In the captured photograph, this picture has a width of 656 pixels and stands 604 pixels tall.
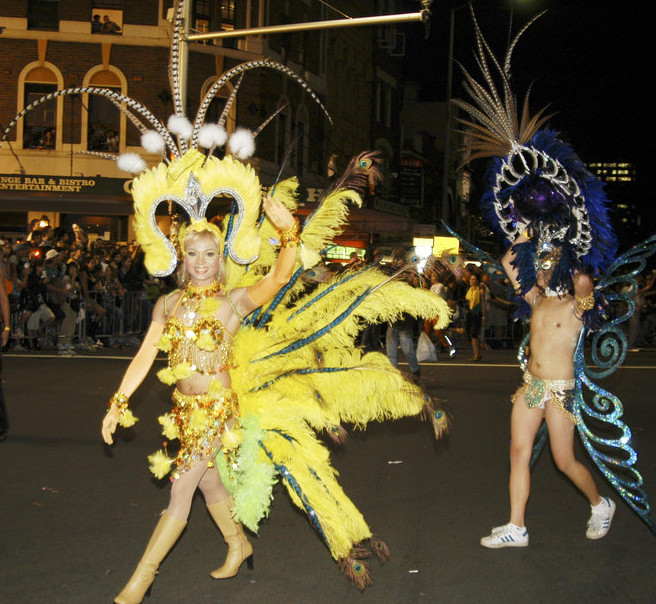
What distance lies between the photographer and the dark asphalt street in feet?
15.9

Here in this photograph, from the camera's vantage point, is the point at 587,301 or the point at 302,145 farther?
the point at 302,145

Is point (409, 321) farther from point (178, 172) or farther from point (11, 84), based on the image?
point (11, 84)

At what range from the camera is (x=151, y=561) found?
4.36m

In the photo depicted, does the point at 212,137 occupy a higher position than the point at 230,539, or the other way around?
the point at 212,137

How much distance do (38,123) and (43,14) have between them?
10.3 ft

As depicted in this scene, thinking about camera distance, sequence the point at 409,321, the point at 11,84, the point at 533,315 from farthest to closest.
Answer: the point at 11,84, the point at 409,321, the point at 533,315

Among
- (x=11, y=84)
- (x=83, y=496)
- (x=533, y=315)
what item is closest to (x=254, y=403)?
(x=533, y=315)

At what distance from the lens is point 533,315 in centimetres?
567

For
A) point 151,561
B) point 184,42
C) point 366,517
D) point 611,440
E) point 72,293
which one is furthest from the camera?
point 72,293

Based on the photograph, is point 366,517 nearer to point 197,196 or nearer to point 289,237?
point 289,237

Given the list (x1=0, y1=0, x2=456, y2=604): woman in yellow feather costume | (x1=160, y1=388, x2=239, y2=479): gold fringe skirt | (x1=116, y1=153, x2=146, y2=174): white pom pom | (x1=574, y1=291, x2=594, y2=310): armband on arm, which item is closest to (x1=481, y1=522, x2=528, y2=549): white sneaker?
(x1=0, y1=0, x2=456, y2=604): woman in yellow feather costume

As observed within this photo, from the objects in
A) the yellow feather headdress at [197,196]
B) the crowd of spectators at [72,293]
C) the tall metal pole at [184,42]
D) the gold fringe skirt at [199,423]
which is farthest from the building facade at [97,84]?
the gold fringe skirt at [199,423]

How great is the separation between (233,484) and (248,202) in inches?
59.1

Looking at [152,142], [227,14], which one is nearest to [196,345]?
[152,142]
